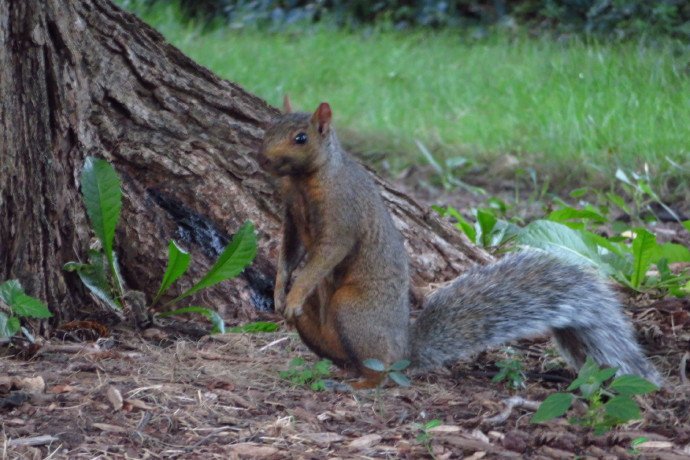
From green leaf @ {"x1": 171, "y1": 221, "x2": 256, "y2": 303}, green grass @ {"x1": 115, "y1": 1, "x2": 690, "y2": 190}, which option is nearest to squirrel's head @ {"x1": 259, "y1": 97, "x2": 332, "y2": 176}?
green leaf @ {"x1": 171, "y1": 221, "x2": 256, "y2": 303}

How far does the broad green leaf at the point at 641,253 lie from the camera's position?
4230 mm

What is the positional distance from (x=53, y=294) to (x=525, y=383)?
1.64 metres

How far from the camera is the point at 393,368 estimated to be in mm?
3510

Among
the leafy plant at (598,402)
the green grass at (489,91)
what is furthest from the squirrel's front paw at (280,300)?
the green grass at (489,91)

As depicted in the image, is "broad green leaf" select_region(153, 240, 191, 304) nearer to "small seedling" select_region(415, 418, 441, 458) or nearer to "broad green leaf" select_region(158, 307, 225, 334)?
"broad green leaf" select_region(158, 307, 225, 334)

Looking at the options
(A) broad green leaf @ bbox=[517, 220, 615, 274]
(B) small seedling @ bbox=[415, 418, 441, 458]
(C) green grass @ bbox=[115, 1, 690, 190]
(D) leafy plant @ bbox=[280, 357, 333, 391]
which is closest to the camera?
(B) small seedling @ bbox=[415, 418, 441, 458]

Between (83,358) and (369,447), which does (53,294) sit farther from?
(369,447)

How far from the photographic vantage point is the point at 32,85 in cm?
379

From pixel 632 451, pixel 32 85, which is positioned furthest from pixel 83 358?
pixel 632 451

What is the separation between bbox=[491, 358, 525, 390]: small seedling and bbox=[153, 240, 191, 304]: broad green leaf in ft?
3.75

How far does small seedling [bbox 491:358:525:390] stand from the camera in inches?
141

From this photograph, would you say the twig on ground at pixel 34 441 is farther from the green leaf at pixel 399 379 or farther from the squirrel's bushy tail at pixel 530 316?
the squirrel's bushy tail at pixel 530 316

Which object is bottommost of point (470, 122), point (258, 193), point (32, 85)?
point (470, 122)

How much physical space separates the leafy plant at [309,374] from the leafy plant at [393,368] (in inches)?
5.2
